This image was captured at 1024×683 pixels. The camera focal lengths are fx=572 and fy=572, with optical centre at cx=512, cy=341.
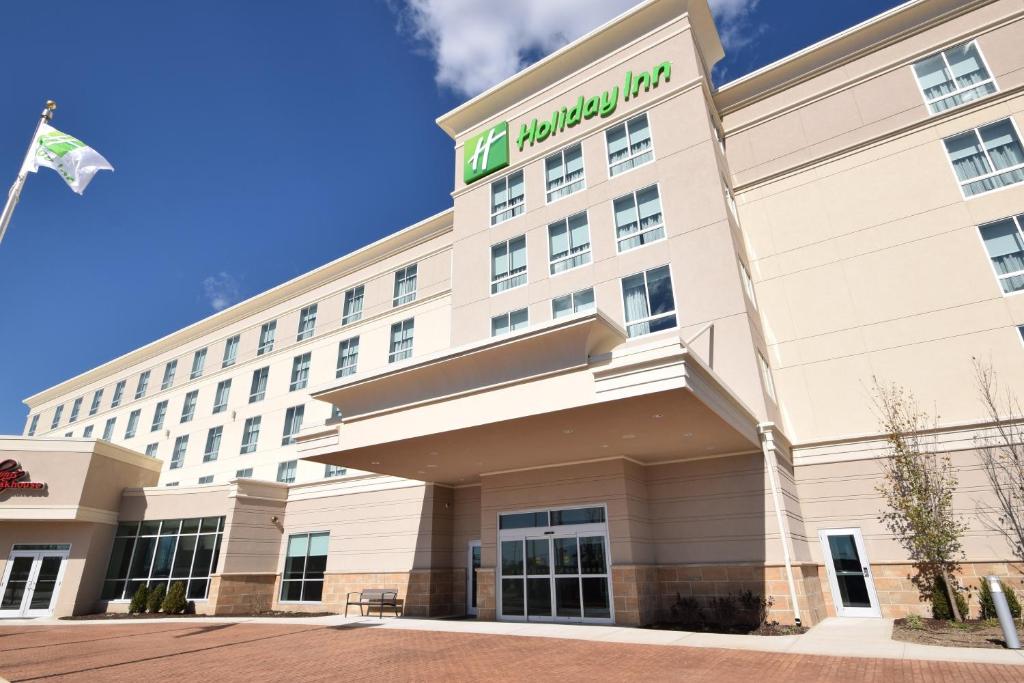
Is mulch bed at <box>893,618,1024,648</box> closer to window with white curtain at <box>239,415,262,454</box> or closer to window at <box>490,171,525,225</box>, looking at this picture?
window at <box>490,171,525,225</box>

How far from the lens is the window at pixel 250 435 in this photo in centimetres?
2883

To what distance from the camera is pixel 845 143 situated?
63.2 feet

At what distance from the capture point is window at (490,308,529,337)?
66.9ft

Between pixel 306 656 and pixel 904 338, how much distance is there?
1760cm

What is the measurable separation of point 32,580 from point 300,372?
13.1 meters

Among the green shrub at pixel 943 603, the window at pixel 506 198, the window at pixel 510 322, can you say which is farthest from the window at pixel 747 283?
the green shrub at pixel 943 603

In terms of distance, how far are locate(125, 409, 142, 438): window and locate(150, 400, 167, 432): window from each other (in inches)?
83.1

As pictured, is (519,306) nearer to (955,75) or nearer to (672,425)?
(672,425)

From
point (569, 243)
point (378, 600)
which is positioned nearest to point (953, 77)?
point (569, 243)

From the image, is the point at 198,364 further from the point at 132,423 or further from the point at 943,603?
the point at 943,603

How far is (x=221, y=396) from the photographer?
105ft

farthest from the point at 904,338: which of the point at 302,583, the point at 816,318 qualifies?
the point at 302,583

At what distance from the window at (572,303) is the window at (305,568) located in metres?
13.3

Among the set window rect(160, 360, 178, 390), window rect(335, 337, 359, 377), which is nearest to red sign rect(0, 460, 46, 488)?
window rect(335, 337, 359, 377)
